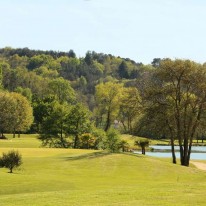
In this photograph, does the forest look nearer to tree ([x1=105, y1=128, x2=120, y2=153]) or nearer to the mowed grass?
tree ([x1=105, y1=128, x2=120, y2=153])

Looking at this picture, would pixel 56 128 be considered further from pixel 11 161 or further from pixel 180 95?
pixel 11 161

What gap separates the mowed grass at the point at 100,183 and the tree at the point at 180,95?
382 inches

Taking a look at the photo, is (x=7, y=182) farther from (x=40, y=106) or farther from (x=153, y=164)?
(x=40, y=106)

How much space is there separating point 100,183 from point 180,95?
2176 centimetres

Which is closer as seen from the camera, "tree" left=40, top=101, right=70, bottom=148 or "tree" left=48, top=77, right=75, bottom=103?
"tree" left=40, top=101, right=70, bottom=148

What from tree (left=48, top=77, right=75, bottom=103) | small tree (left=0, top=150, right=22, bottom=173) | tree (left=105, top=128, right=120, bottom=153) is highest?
tree (left=48, top=77, right=75, bottom=103)

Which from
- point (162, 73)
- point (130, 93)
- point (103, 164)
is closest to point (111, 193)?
point (103, 164)

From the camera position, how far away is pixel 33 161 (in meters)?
33.3

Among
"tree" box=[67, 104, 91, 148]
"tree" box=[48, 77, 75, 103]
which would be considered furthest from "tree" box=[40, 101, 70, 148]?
"tree" box=[48, 77, 75, 103]

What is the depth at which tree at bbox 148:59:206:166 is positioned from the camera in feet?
140

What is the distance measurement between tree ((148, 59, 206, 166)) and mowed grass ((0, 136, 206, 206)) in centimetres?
971

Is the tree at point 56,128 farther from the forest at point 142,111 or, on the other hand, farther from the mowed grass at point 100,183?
the mowed grass at point 100,183

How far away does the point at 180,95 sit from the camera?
43.8m

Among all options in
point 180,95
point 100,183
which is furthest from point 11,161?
point 180,95
